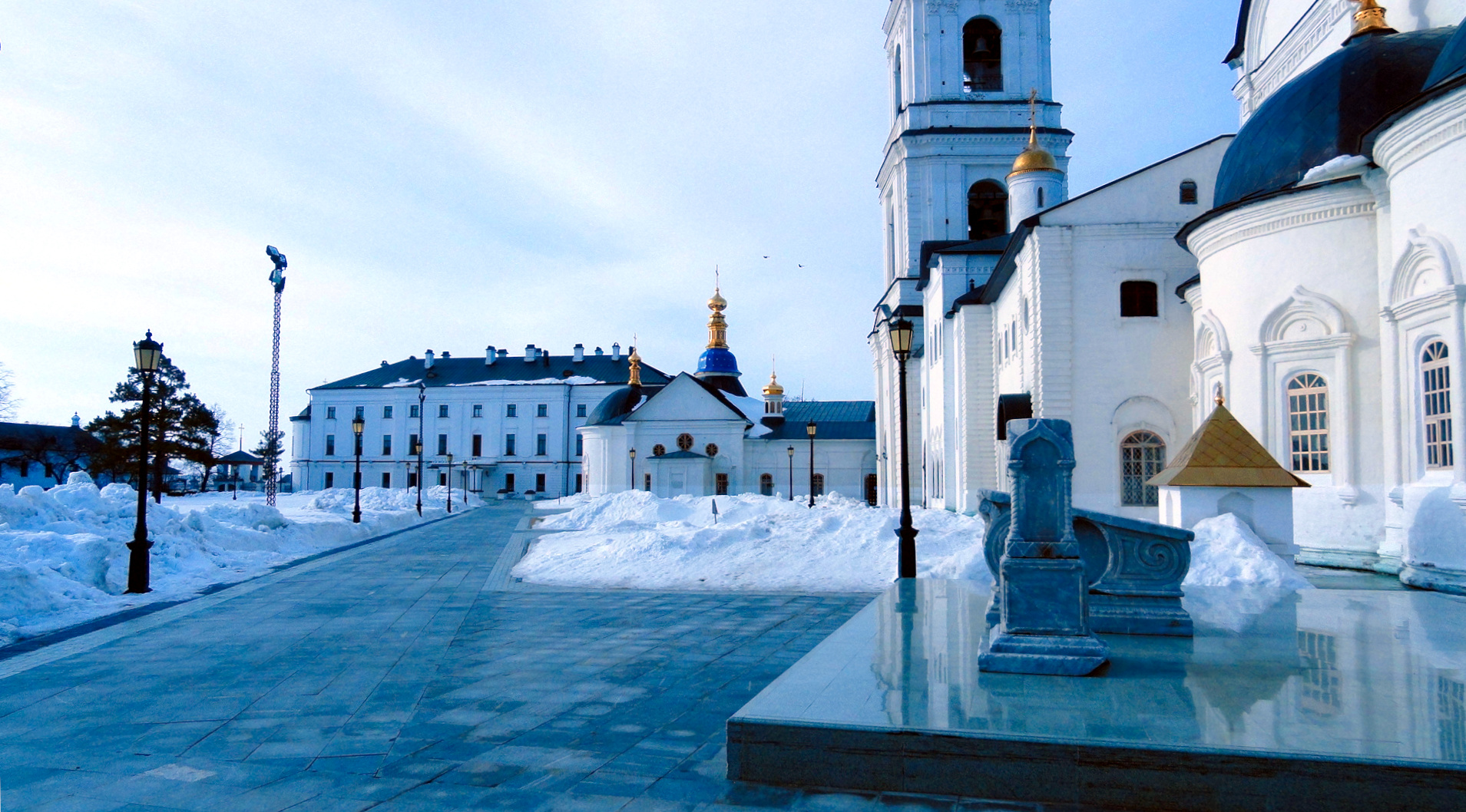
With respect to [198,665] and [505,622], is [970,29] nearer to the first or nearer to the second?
[505,622]

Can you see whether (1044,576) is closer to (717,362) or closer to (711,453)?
(711,453)

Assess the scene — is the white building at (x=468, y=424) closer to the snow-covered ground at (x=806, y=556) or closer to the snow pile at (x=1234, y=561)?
the snow-covered ground at (x=806, y=556)

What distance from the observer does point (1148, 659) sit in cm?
695

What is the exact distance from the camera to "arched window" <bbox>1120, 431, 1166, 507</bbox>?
23469mm

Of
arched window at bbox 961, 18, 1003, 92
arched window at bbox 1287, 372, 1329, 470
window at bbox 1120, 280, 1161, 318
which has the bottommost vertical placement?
arched window at bbox 1287, 372, 1329, 470

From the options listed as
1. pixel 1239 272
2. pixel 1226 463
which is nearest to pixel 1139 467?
pixel 1239 272

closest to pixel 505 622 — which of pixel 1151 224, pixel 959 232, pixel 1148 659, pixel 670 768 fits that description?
pixel 670 768

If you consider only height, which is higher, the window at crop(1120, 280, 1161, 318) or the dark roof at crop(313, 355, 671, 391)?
the dark roof at crop(313, 355, 671, 391)

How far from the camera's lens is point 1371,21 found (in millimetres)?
16812

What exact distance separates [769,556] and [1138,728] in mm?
12420

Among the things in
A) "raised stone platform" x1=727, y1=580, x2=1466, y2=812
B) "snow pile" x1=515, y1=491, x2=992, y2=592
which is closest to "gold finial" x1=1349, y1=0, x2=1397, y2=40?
"snow pile" x1=515, y1=491, x2=992, y2=592

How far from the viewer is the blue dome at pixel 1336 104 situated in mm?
15961

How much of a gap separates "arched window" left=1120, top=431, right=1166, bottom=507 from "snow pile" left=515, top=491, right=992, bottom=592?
4466 millimetres

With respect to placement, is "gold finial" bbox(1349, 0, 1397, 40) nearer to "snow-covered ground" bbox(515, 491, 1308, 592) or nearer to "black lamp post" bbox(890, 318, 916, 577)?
"snow-covered ground" bbox(515, 491, 1308, 592)
